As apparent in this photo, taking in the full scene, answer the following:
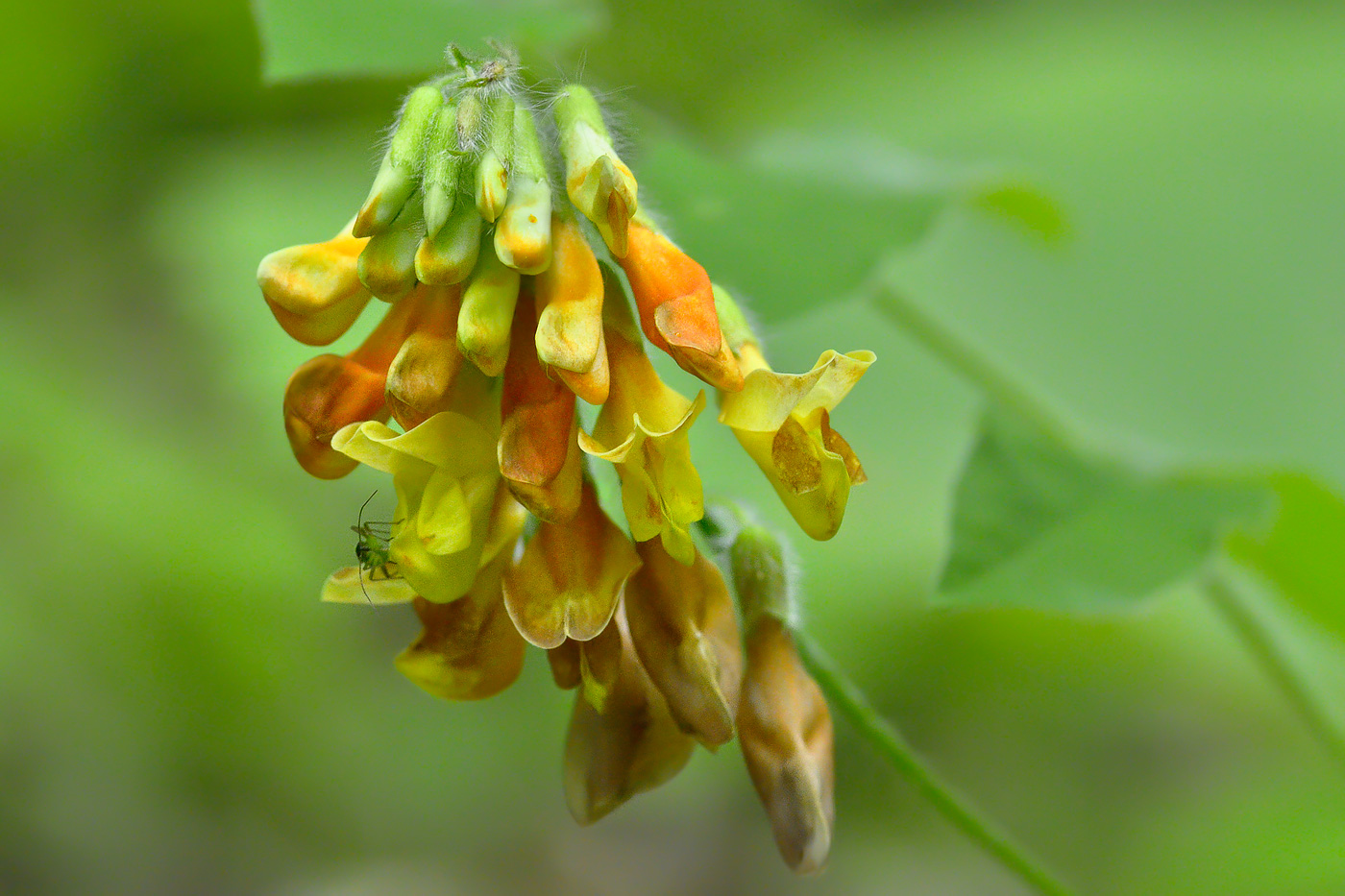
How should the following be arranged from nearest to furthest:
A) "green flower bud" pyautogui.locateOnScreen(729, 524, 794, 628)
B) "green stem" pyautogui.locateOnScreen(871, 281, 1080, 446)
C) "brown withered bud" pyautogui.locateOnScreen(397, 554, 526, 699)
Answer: "brown withered bud" pyautogui.locateOnScreen(397, 554, 526, 699)
"green flower bud" pyautogui.locateOnScreen(729, 524, 794, 628)
"green stem" pyautogui.locateOnScreen(871, 281, 1080, 446)

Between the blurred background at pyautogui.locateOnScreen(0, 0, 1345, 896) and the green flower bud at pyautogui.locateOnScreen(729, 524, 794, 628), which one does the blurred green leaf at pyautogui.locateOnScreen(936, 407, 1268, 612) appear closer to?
the green flower bud at pyautogui.locateOnScreen(729, 524, 794, 628)

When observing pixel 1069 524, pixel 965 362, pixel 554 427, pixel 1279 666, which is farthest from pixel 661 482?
pixel 1279 666

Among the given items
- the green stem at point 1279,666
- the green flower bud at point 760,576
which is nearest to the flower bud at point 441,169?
the green flower bud at point 760,576

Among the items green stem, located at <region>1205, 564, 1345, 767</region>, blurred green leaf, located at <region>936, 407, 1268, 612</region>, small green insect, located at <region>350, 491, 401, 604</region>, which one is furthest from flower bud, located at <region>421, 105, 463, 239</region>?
green stem, located at <region>1205, 564, 1345, 767</region>

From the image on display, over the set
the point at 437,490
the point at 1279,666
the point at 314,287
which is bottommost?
the point at 1279,666

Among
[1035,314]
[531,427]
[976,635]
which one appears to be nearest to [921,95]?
[1035,314]

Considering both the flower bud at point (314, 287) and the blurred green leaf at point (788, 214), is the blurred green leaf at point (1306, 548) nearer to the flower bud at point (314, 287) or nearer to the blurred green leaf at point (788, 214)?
the blurred green leaf at point (788, 214)

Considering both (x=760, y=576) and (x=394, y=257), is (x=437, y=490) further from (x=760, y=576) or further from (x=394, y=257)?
(x=760, y=576)
